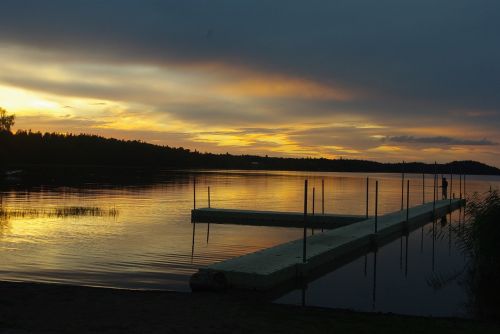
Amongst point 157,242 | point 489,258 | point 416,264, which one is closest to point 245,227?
point 157,242

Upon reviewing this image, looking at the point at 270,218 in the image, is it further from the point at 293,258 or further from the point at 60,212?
the point at 293,258

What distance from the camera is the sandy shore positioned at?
8977mm

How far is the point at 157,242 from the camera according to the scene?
2262 centimetres

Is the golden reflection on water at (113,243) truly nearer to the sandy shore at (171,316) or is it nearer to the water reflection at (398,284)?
the sandy shore at (171,316)

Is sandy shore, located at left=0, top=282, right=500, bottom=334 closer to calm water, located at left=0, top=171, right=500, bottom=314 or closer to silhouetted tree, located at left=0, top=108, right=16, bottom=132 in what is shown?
calm water, located at left=0, top=171, right=500, bottom=314

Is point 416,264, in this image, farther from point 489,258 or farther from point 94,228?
point 94,228

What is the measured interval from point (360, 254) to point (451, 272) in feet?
11.6

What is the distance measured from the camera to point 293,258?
52.2 ft

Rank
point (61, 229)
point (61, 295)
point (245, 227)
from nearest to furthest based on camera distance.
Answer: point (61, 295), point (61, 229), point (245, 227)

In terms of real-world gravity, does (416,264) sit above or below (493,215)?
below

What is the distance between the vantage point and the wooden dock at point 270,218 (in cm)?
3125

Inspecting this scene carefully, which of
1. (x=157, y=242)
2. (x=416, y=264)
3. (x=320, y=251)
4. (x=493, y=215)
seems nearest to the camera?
(x=493, y=215)

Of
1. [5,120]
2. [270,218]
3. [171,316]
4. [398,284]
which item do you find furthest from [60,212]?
[5,120]

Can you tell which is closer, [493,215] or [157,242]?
[493,215]
